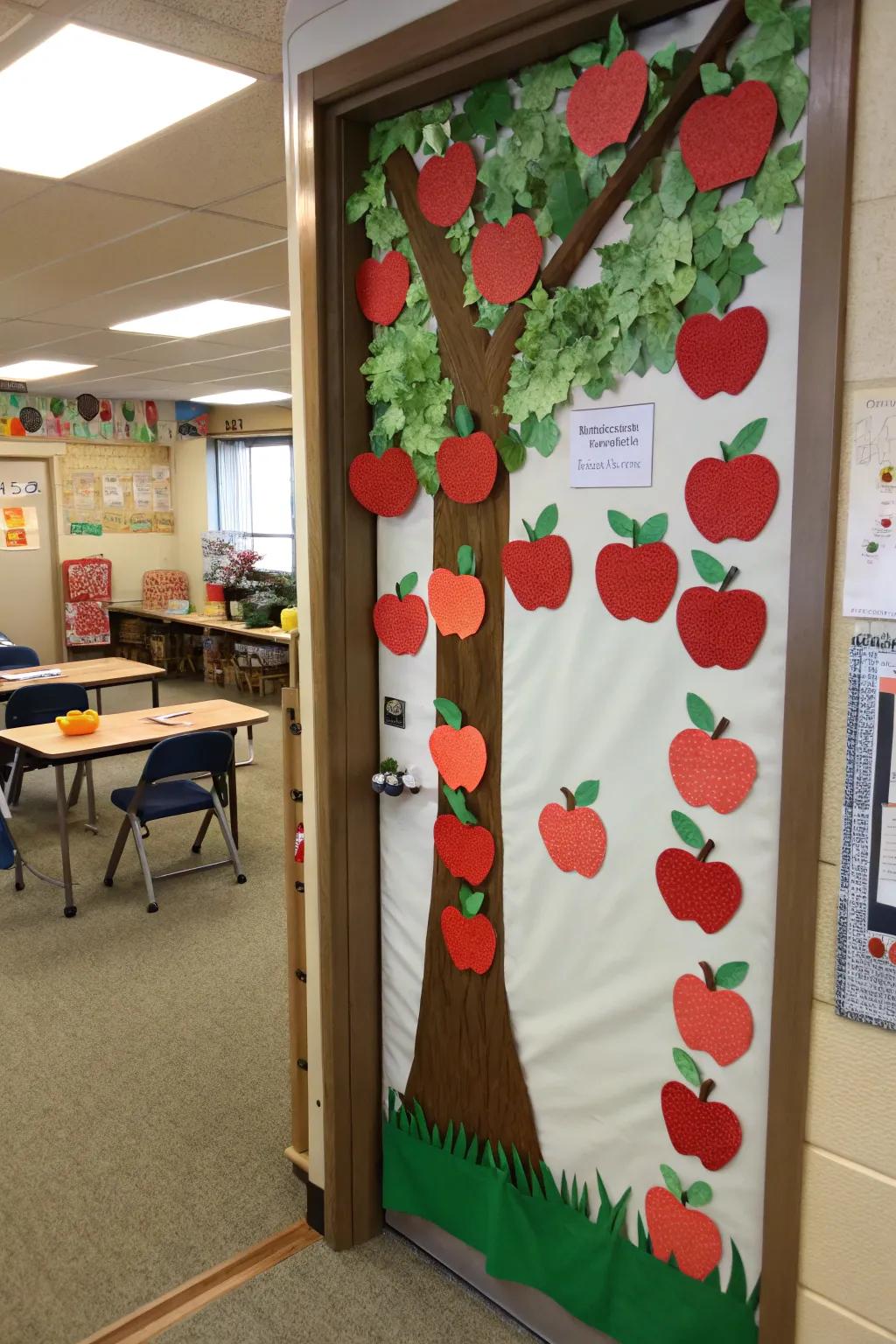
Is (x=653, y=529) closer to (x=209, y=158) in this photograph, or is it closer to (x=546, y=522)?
(x=546, y=522)

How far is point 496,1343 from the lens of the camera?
7.05 feet

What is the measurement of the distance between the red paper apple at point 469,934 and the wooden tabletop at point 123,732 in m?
2.66

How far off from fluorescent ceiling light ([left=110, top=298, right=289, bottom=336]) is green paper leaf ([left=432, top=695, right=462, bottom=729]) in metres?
3.66

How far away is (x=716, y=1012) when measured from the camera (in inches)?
69.4

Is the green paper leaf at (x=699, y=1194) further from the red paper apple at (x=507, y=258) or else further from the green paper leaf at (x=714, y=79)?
the green paper leaf at (x=714, y=79)

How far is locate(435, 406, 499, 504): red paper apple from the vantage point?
2016mm

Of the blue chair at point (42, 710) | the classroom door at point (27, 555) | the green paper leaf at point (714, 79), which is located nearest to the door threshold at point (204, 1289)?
the green paper leaf at point (714, 79)

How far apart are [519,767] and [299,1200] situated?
4.56 feet

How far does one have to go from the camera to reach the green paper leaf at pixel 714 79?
1.56 m

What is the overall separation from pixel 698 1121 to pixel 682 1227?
0.74 ft

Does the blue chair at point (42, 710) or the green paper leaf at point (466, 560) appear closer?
the green paper leaf at point (466, 560)

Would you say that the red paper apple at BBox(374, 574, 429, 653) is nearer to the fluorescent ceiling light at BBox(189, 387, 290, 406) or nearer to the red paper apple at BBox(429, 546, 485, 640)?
the red paper apple at BBox(429, 546, 485, 640)

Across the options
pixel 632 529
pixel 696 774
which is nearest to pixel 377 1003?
pixel 696 774

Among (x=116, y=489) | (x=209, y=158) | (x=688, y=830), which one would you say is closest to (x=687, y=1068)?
(x=688, y=830)
